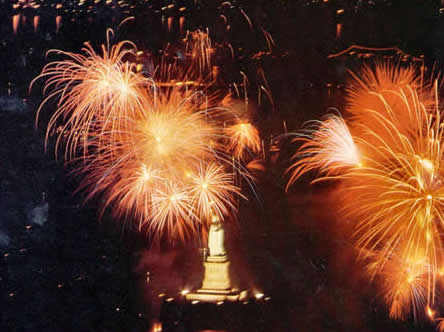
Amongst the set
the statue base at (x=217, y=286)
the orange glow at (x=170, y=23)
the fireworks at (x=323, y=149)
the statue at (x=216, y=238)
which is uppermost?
the orange glow at (x=170, y=23)

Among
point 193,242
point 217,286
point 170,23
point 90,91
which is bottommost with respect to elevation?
point 217,286

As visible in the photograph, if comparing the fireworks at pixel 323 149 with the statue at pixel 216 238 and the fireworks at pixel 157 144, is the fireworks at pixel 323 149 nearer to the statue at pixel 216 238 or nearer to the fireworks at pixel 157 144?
the fireworks at pixel 157 144

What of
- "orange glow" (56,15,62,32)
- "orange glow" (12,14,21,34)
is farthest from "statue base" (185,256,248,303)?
"orange glow" (12,14,21,34)

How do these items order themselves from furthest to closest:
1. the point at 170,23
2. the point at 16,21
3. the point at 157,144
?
1. the point at 16,21
2. the point at 170,23
3. the point at 157,144

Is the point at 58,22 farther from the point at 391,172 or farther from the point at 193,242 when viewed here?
the point at 391,172

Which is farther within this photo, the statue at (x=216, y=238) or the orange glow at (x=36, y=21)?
the orange glow at (x=36, y=21)

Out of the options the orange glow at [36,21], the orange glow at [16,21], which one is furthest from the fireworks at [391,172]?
the orange glow at [16,21]

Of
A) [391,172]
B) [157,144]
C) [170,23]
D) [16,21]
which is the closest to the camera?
[391,172]

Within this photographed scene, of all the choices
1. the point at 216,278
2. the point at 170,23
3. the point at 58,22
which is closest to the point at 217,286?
the point at 216,278
